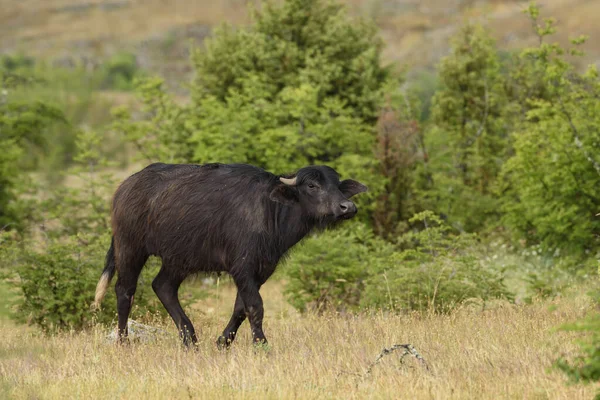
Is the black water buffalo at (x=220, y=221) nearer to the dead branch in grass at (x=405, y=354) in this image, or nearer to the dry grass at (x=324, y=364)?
the dry grass at (x=324, y=364)

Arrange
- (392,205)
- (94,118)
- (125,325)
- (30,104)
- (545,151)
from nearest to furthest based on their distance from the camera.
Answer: (125,325) < (545,151) < (392,205) < (30,104) < (94,118)

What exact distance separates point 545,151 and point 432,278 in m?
8.42

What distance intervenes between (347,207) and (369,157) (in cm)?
1530

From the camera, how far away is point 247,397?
22.6ft

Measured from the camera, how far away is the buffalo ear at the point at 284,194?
30.6ft

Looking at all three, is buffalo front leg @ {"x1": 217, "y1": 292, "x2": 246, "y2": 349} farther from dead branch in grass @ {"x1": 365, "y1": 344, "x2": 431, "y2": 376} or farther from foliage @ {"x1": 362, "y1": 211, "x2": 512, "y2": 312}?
foliage @ {"x1": 362, "y1": 211, "x2": 512, "y2": 312}

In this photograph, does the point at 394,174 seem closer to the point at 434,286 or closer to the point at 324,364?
the point at 434,286

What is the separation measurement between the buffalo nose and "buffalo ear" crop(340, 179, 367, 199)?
763mm

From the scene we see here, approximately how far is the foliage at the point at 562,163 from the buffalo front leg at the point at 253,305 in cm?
1140

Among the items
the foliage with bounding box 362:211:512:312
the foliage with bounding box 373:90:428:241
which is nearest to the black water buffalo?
the foliage with bounding box 362:211:512:312

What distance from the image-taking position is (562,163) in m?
19.3

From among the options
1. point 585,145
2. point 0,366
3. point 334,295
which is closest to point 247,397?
point 0,366

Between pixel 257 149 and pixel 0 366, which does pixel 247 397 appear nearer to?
pixel 0 366

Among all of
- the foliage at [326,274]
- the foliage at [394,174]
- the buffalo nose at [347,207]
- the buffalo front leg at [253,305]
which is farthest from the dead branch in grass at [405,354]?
the foliage at [394,174]
